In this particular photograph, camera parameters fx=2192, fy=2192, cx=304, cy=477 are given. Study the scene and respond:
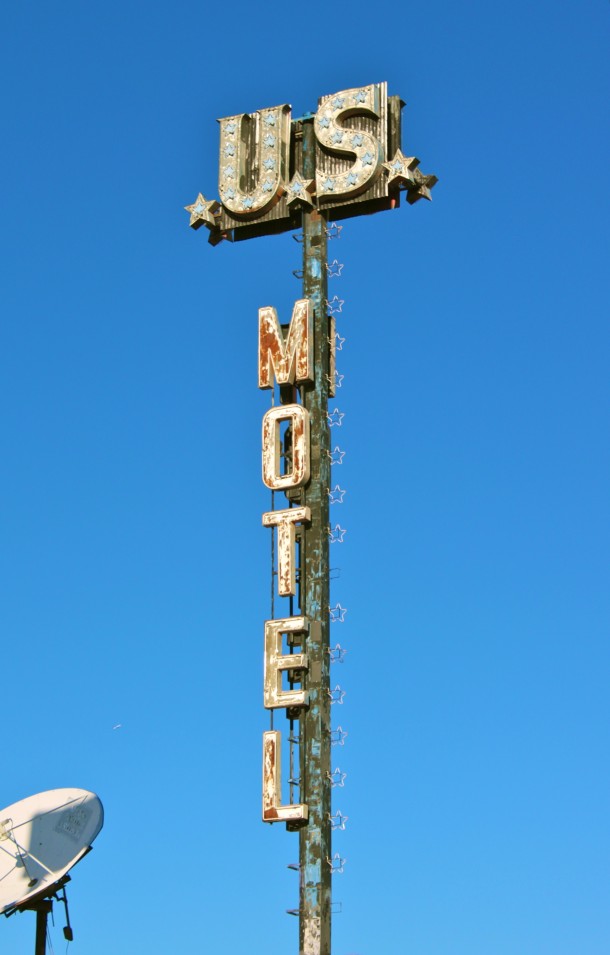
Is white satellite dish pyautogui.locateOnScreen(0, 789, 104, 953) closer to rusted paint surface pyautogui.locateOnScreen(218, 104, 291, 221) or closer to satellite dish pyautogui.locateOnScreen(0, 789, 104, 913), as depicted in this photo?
satellite dish pyautogui.locateOnScreen(0, 789, 104, 913)

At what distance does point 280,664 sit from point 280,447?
23.7ft

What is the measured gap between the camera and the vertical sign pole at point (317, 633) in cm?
6309

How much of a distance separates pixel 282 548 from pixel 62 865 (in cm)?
1215

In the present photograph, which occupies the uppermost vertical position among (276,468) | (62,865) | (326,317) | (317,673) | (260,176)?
(260,176)

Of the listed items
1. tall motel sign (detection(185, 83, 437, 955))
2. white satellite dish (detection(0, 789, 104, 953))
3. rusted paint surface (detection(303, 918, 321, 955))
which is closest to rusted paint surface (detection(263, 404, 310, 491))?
tall motel sign (detection(185, 83, 437, 955))

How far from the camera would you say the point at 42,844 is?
229 ft

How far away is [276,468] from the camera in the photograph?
224 ft

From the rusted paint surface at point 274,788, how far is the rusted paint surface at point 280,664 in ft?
3.42

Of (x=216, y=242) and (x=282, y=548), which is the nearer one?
(x=282, y=548)

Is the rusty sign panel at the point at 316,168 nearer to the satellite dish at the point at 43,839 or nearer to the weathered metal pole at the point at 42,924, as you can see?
the satellite dish at the point at 43,839

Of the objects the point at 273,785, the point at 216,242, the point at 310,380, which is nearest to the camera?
the point at 273,785

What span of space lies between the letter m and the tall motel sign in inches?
Result: 1.3

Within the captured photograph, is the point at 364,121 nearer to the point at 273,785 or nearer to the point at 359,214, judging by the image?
the point at 359,214

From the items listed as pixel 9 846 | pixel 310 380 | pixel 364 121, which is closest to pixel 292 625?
pixel 310 380
